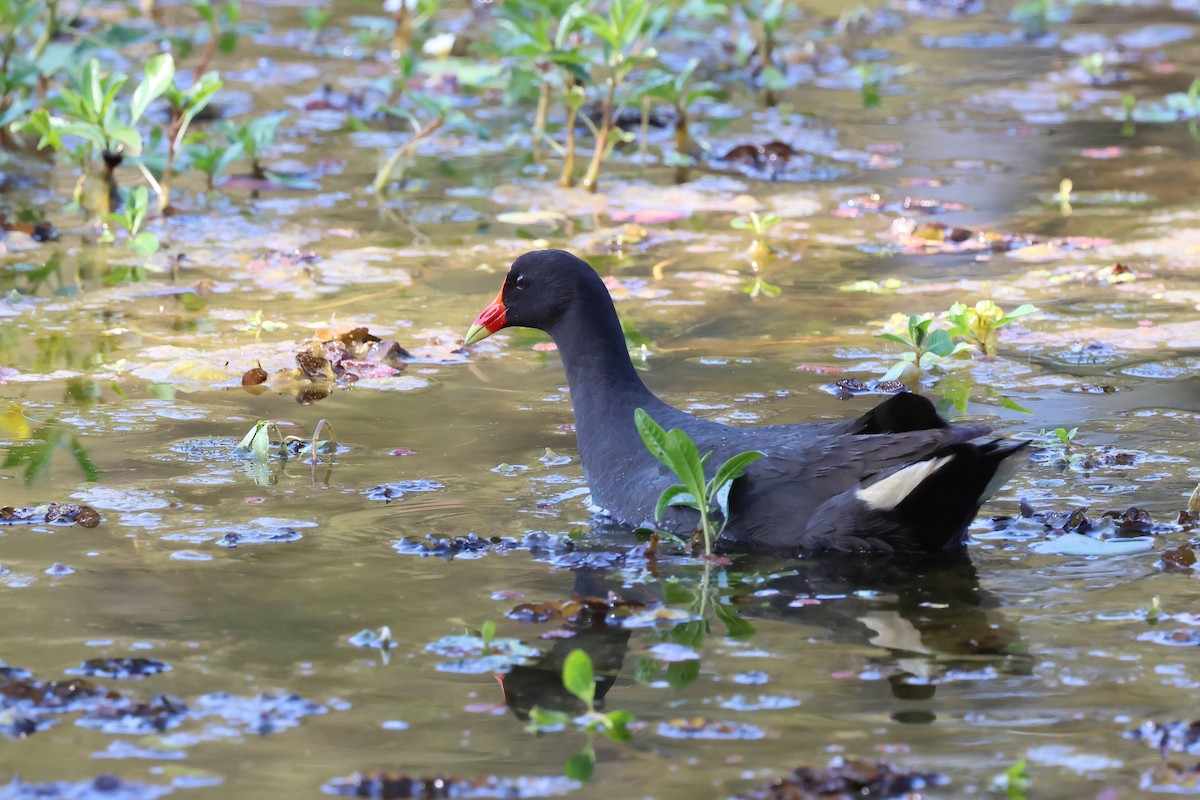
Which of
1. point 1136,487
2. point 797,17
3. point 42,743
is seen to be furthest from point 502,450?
point 797,17

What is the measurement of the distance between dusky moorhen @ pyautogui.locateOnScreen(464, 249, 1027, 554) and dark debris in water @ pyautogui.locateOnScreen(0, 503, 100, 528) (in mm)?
1393

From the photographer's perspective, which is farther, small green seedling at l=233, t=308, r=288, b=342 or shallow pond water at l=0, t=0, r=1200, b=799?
small green seedling at l=233, t=308, r=288, b=342

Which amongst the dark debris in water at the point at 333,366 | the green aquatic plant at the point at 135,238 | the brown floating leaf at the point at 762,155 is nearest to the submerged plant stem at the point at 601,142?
the brown floating leaf at the point at 762,155

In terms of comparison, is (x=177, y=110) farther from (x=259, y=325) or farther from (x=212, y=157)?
(x=259, y=325)

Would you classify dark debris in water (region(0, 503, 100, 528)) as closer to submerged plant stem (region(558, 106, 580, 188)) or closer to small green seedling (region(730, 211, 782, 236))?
small green seedling (region(730, 211, 782, 236))

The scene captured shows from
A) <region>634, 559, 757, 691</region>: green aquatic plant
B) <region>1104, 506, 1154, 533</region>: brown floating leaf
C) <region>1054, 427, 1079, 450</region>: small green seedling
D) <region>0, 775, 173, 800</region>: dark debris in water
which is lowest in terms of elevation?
<region>0, 775, 173, 800</region>: dark debris in water

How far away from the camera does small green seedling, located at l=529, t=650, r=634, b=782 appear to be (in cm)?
314

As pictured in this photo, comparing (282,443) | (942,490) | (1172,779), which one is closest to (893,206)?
(282,443)

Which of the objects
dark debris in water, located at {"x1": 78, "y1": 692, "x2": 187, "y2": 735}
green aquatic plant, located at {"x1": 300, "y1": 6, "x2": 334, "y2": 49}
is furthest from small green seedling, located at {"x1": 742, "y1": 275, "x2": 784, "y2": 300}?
green aquatic plant, located at {"x1": 300, "y1": 6, "x2": 334, "y2": 49}

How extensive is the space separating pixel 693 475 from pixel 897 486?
509mm

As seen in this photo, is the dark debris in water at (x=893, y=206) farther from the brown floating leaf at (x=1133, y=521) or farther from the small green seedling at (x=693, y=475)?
the small green seedling at (x=693, y=475)

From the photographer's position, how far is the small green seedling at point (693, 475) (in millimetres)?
4148

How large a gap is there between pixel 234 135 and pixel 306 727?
5.71 meters

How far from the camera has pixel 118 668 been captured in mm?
3484
